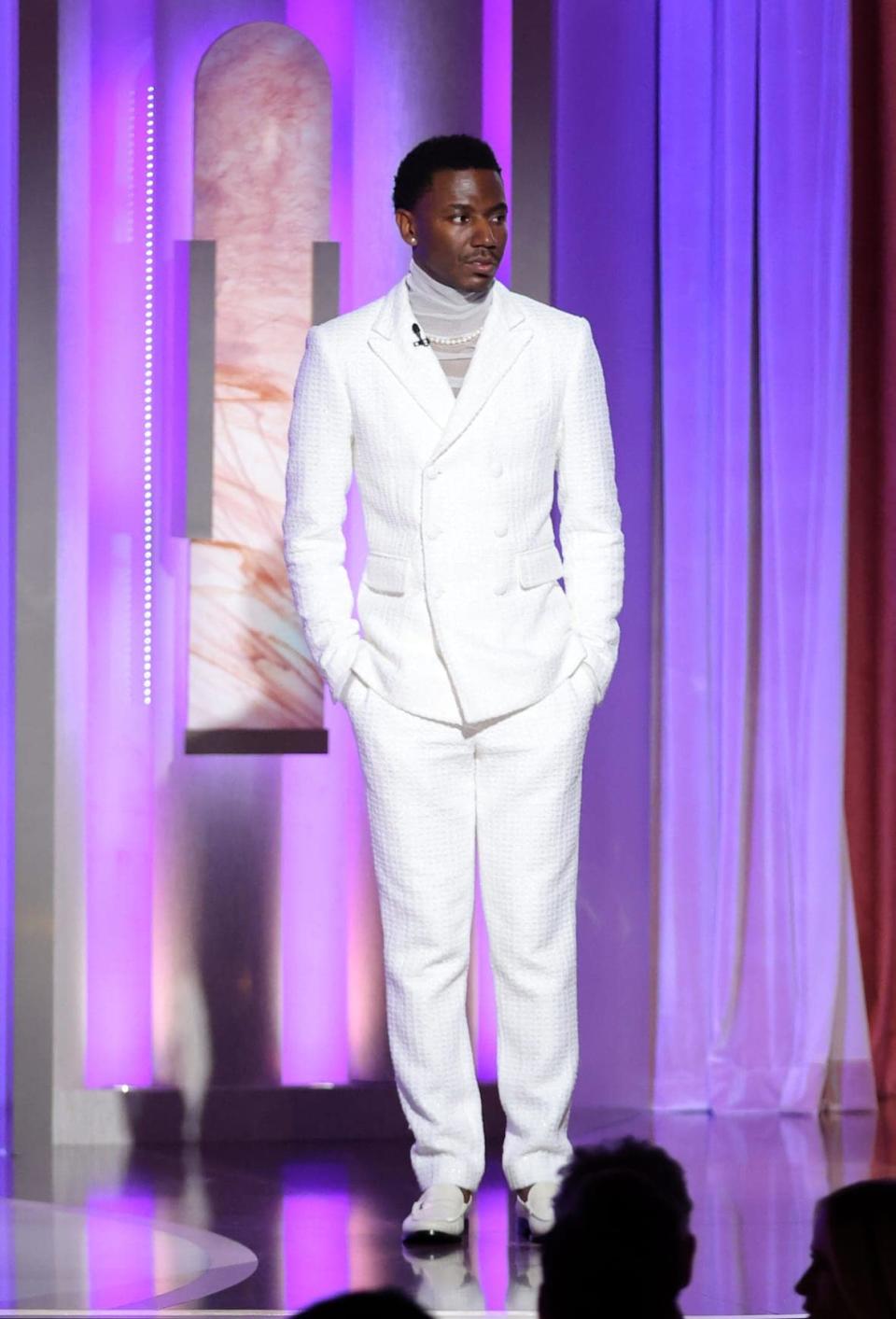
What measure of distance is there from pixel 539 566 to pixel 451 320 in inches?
16.2

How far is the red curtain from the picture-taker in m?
4.56

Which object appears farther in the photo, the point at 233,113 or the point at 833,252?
the point at 833,252

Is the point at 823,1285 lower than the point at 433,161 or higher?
lower

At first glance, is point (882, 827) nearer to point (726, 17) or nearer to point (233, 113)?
point (726, 17)

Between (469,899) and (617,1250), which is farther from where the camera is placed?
(469,899)

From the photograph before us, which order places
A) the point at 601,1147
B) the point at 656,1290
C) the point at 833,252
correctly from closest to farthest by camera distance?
the point at 656,1290, the point at 601,1147, the point at 833,252

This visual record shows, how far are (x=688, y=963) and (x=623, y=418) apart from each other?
3.96ft

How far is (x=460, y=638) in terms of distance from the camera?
3068 mm

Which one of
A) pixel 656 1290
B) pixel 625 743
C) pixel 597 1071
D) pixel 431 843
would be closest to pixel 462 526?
pixel 431 843

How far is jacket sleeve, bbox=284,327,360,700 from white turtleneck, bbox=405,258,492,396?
0.55 feet

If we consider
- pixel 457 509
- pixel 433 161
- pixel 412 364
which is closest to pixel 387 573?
pixel 457 509

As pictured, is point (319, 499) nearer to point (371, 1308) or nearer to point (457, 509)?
point (457, 509)

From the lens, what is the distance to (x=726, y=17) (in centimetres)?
440

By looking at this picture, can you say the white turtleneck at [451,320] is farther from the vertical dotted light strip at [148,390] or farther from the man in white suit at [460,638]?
the vertical dotted light strip at [148,390]
